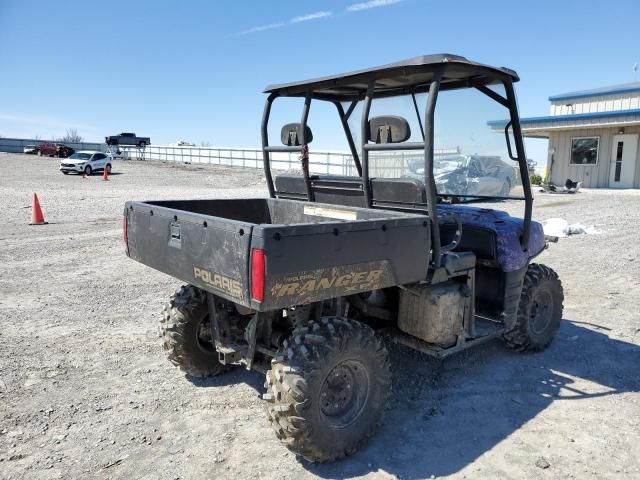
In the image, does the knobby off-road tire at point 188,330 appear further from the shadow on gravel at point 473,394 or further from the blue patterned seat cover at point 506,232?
the blue patterned seat cover at point 506,232

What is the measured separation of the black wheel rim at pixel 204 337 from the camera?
4.03m

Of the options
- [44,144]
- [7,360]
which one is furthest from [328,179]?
[44,144]

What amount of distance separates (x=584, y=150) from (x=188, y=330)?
2489cm

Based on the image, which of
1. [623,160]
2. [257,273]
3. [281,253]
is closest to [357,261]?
[281,253]

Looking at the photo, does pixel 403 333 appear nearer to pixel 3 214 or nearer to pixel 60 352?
pixel 60 352

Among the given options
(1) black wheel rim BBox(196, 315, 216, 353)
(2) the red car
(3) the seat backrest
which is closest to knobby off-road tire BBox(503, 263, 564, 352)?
(3) the seat backrest

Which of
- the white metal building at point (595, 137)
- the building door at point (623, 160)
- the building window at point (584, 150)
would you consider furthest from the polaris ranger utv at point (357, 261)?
the building window at point (584, 150)

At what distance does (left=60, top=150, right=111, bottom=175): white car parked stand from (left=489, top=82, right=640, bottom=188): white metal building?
24.6m

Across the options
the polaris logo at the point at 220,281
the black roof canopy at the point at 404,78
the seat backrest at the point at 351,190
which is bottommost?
the polaris logo at the point at 220,281

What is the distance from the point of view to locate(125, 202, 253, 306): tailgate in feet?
9.03

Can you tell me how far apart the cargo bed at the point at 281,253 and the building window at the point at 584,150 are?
23935 millimetres

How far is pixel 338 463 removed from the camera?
310 cm

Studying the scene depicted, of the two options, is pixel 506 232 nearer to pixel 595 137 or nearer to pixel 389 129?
pixel 389 129

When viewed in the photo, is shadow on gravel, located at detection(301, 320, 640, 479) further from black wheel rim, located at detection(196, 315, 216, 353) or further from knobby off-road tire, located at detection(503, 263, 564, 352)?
black wheel rim, located at detection(196, 315, 216, 353)
